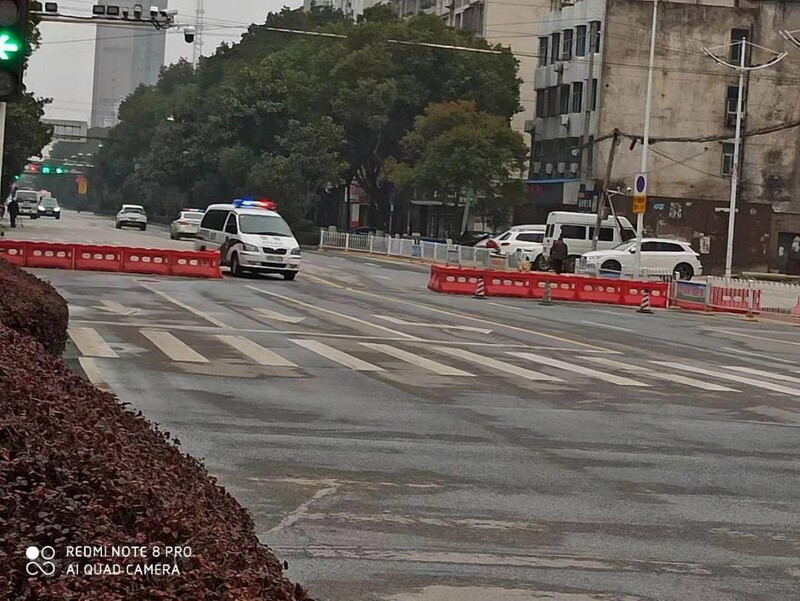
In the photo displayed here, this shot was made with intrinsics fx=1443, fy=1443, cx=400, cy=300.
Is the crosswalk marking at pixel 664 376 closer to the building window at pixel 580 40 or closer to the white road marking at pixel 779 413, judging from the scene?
the white road marking at pixel 779 413

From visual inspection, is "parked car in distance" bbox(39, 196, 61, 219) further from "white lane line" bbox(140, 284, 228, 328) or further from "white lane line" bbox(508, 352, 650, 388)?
"white lane line" bbox(508, 352, 650, 388)

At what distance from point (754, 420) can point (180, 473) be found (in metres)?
10.4

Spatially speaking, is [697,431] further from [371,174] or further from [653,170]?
[371,174]

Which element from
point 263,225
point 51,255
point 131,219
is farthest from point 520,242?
point 131,219

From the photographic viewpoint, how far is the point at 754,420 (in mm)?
15000

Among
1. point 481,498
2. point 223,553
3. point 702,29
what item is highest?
point 702,29

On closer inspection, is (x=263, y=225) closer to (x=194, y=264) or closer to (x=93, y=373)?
(x=194, y=264)

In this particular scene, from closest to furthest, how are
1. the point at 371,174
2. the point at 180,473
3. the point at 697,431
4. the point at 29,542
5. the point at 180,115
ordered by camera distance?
the point at 29,542 < the point at 180,473 < the point at 697,431 < the point at 371,174 < the point at 180,115

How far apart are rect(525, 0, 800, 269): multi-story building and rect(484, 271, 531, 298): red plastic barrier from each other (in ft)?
98.7

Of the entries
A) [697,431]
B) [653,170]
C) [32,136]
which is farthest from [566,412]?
[32,136]

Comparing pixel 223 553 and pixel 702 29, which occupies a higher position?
pixel 702 29

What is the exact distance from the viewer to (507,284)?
1548 inches

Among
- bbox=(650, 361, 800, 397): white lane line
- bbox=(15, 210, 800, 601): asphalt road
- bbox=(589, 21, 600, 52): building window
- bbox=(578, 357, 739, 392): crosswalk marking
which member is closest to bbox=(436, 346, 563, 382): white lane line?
Answer: bbox=(15, 210, 800, 601): asphalt road

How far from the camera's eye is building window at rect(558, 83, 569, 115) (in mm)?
76938
